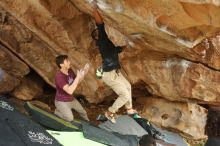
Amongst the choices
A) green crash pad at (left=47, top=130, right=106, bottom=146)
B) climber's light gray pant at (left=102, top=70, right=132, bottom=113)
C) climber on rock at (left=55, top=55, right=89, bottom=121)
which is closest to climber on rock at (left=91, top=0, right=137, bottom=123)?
climber's light gray pant at (left=102, top=70, right=132, bottom=113)

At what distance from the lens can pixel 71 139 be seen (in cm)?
770

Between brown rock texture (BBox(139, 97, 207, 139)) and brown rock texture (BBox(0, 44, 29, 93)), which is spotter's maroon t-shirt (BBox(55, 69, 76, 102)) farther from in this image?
brown rock texture (BBox(139, 97, 207, 139))

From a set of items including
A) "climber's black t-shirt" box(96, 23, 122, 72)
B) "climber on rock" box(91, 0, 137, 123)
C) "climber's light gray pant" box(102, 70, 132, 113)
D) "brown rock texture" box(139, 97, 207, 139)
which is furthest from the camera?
"brown rock texture" box(139, 97, 207, 139)

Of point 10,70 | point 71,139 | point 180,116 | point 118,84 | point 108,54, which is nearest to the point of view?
point 71,139

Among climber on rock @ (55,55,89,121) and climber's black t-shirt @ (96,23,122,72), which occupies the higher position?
climber's black t-shirt @ (96,23,122,72)

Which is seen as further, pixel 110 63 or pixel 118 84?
pixel 118 84

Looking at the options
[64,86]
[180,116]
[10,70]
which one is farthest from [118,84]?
[10,70]

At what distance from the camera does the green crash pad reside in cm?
758

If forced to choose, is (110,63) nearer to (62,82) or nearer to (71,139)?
(62,82)

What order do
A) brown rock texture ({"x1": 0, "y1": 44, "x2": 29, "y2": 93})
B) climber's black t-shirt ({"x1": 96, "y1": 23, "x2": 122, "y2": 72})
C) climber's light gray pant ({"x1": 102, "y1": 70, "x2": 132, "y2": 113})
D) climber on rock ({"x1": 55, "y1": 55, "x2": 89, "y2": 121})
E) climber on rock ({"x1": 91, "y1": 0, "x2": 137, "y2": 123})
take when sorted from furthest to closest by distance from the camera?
brown rock texture ({"x1": 0, "y1": 44, "x2": 29, "y2": 93}) < climber's light gray pant ({"x1": 102, "y1": 70, "x2": 132, "y2": 113}) < climber's black t-shirt ({"x1": 96, "y1": 23, "x2": 122, "y2": 72}) < climber on rock ({"x1": 91, "y1": 0, "x2": 137, "y2": 123}) < climber on rock ({"x1": 55, "y1": 55, "x2": 89, "y2": 121})

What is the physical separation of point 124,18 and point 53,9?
6.66ft

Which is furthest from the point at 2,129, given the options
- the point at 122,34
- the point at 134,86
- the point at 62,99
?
the point at 134,86

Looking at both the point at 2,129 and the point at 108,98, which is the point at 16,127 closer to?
the point at 2,129

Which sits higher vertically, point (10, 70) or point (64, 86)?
point (64, 86)
